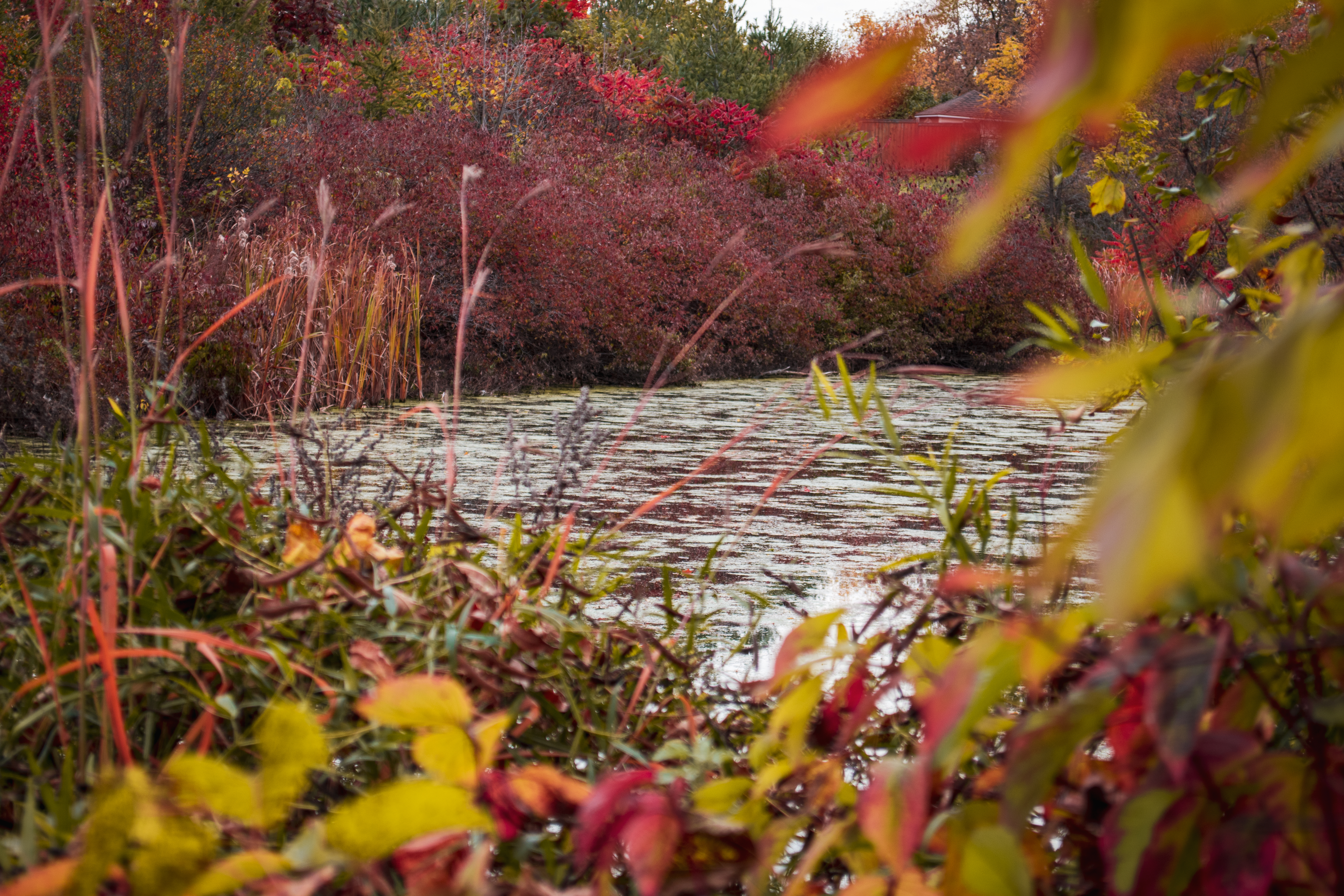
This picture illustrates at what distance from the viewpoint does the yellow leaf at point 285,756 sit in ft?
2.44

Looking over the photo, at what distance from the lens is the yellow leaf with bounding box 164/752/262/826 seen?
0.73 metres

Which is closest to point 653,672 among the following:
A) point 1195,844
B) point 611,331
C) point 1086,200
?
point 1195,844

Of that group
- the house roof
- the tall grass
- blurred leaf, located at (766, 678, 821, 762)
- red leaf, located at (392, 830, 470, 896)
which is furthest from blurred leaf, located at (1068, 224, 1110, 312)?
the house roof

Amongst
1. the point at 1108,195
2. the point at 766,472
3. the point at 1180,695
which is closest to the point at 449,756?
the point at 1180,695

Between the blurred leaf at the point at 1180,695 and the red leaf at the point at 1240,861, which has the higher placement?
the blurred leaf at the point at 1180,695

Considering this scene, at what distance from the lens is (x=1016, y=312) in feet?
57.0

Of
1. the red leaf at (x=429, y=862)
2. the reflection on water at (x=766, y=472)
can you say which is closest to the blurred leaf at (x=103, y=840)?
the red leaf at (x=429, y=862)

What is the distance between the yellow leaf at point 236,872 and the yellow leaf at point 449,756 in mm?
124

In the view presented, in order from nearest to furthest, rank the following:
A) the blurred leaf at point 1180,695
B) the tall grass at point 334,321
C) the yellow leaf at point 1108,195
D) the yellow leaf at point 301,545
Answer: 1. the blurred leaf at point 1180,695
2. the yellow leaf at point 301,545
3. the yellow leaf at point 1108,195
4. the tall grass at point 334,321

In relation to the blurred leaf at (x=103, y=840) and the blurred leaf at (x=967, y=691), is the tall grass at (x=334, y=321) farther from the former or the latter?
the blurred leaf at (x=967, y=691)

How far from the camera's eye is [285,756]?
2.50 ft

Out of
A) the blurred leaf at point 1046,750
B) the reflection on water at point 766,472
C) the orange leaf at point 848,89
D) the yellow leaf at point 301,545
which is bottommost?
the reflection on water at point 766,472

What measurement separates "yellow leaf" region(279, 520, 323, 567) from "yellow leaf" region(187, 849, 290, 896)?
0.88 m

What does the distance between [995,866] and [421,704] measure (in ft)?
1.29
